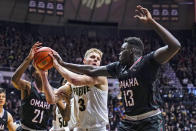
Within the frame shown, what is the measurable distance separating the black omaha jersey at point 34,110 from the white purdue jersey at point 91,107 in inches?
36.9

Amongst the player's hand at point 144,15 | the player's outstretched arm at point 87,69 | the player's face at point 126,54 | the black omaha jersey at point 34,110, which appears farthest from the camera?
the black omaha jersey at point 34,110

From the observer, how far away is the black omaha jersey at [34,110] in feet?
18.4

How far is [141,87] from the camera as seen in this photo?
3891 mm

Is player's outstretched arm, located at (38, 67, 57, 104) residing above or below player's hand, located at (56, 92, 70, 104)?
above

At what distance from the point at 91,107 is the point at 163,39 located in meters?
1.98

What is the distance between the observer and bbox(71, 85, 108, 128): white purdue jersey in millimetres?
5016

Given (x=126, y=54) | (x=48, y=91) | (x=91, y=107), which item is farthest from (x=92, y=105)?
(x=126, y=54)

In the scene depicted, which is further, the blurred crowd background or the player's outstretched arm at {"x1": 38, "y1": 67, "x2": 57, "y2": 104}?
the blurred crowd background

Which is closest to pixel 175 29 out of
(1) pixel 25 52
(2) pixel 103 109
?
(1) pixel 25 52

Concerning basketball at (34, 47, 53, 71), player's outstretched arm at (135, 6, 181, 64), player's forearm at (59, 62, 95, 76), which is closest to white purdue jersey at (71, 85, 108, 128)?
player's forearm at (59, 62, 95, 76)

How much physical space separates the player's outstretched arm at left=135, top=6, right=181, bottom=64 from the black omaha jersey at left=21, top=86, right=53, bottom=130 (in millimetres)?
2718

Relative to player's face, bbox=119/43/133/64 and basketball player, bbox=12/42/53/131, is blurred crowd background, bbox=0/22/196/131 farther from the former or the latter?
player's face, bbox=119/43/133/64

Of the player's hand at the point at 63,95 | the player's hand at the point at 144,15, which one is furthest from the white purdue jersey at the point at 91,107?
the player's hand at the point at 144,15

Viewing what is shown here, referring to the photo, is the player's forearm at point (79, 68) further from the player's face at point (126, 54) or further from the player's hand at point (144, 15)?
the player's hand at point (144, 15)
